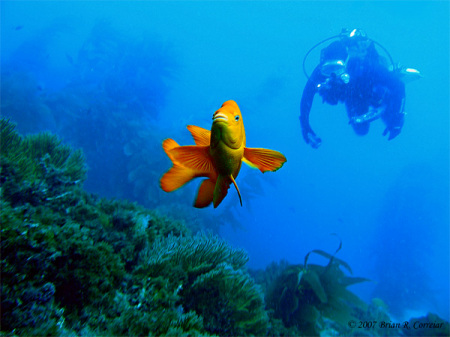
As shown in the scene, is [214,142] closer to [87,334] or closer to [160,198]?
[87,334]

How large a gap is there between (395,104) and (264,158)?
8.53m

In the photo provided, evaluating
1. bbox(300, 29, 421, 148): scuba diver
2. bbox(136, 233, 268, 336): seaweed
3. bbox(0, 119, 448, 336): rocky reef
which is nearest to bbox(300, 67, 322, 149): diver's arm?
bbox(300, 29, 421, 148): scuba diver

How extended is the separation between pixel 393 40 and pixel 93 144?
108878mm

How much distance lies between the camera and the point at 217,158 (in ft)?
3.36

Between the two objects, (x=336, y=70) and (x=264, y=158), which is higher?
(x=336, y=70)

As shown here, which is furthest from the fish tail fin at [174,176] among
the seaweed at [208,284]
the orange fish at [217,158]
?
the seaweed at [208,284]

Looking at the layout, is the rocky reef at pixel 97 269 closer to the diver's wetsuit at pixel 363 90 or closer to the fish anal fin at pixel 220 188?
the fish anal fin at pixel 220 188

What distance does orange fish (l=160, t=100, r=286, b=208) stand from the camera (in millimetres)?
958

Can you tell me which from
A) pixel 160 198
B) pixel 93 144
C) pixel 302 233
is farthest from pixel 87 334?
pixel 302 233

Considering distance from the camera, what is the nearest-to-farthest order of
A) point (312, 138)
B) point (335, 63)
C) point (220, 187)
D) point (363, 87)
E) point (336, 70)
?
1. point (220, 187)
2. point (336, 70)
3. point (335, 63)
4. point (363, 87)
5. point (312, 138)

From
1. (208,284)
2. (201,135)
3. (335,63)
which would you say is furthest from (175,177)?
(335,63)

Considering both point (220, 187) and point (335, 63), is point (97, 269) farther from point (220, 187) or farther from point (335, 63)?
point (335, 63)

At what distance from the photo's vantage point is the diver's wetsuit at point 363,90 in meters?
7.43

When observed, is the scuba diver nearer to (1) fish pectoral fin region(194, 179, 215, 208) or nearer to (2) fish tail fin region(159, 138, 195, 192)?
(1) fish pectoral fin region(194, 179, 215, 208)
